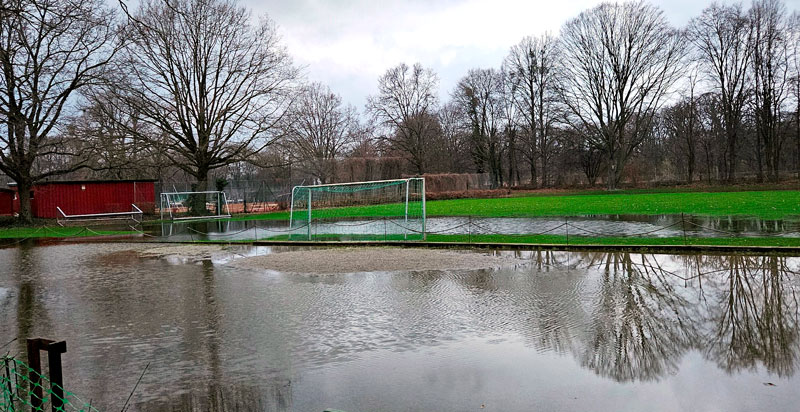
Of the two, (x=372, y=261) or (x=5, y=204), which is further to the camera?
(x=5, y=204)

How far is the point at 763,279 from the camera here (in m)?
11.0

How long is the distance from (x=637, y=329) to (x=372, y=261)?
8891mm

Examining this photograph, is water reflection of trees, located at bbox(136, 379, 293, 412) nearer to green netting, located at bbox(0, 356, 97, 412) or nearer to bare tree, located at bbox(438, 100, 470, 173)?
green netting, located at bbox(0, 356, 97, 412)

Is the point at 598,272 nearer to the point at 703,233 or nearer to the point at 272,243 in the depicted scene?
the point at 703,233

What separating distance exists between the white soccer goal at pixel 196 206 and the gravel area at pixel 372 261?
86.2 feet

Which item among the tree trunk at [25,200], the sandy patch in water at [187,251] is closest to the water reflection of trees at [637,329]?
the sandy patch in water at [187,251]

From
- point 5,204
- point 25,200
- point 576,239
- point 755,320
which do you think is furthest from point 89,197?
point 755,320

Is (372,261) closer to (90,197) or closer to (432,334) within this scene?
(432,334)

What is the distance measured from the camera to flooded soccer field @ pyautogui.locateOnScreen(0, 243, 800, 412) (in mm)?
5469

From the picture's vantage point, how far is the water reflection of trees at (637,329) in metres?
6.16

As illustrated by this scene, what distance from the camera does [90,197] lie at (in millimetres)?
40156

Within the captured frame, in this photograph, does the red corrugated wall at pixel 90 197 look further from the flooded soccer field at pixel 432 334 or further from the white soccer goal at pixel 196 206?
the flooded soccer field at pixel 432 334

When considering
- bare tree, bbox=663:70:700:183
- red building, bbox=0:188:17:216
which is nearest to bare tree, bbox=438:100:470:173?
bare tree, bbox=663:70:700:183

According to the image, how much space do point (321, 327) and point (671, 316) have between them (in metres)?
5.23
